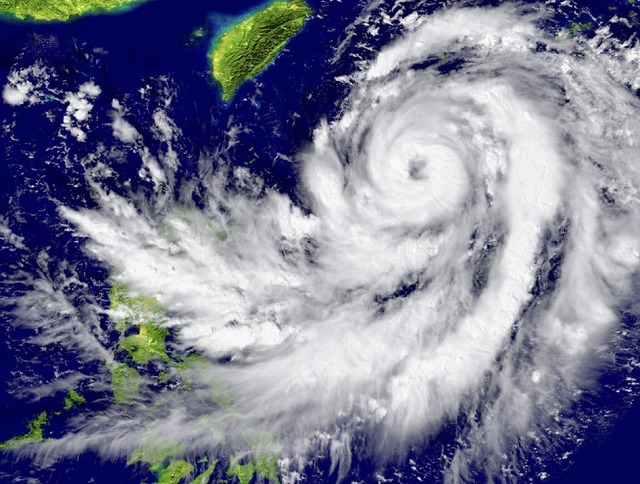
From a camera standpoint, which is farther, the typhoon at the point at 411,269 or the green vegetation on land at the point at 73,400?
the green vegetation on land at the point at 73,400

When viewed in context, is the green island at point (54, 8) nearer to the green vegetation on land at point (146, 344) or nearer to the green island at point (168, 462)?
the green vegetation on land at point (146, 344)

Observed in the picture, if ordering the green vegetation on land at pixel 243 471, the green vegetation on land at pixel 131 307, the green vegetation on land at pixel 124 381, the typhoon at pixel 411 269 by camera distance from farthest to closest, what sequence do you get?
the green vegetation on land at pixel 243 471, the green vegetation on land at pixel 124 381, the green vegetation on land at pixel 131 307, the typhoon at pixel 411 269

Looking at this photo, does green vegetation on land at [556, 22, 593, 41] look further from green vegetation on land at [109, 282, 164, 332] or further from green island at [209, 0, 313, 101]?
green vegetation on land at [109, 282, 164, 332]

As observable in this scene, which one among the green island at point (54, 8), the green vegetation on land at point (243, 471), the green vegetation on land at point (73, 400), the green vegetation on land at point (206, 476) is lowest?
the green vegetation on land at point (243, 471)

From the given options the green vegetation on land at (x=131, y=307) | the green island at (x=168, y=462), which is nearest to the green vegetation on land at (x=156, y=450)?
the green island at (x=168, y=462)

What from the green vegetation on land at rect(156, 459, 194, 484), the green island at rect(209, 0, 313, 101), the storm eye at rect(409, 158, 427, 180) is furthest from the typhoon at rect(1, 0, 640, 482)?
the green island at rect(209, 0, 313, 101)

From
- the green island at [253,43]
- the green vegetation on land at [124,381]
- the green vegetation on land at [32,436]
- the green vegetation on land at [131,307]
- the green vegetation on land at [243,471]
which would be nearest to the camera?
the green vegetation on land at [131,307]

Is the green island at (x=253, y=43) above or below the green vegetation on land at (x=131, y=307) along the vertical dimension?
above

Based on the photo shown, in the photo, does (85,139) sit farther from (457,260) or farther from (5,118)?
(457,260)
